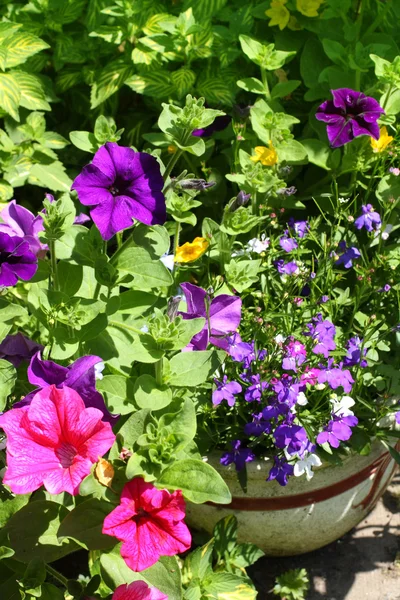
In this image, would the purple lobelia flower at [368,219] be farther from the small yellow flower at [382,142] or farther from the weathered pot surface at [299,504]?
the weathered pot surface at [299,504]

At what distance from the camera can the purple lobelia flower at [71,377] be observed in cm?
127

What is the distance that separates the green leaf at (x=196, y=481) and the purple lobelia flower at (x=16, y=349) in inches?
16.4

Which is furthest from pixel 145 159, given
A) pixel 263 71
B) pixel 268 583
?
pixel 268 583

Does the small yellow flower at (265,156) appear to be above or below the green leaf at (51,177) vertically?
above

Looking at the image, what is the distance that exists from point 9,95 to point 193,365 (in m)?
1.06

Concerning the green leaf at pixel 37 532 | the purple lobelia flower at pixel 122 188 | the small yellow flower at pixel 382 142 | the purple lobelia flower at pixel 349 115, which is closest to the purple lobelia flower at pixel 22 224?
the purple lobelia flower at pixel 122 188

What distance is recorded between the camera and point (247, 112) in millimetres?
2035

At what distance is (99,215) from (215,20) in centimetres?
120

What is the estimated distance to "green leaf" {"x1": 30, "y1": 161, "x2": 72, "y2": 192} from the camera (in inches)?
86.2

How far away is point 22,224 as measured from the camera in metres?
1.58

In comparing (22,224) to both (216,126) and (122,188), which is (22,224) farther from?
(216,126)

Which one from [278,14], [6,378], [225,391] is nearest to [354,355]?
[225,391]

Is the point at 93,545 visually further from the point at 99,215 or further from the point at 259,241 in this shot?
the point at 259,241

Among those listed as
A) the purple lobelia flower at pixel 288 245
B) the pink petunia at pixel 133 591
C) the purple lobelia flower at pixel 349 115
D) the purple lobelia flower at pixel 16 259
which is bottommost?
the pink petunia at pixel 133 591
